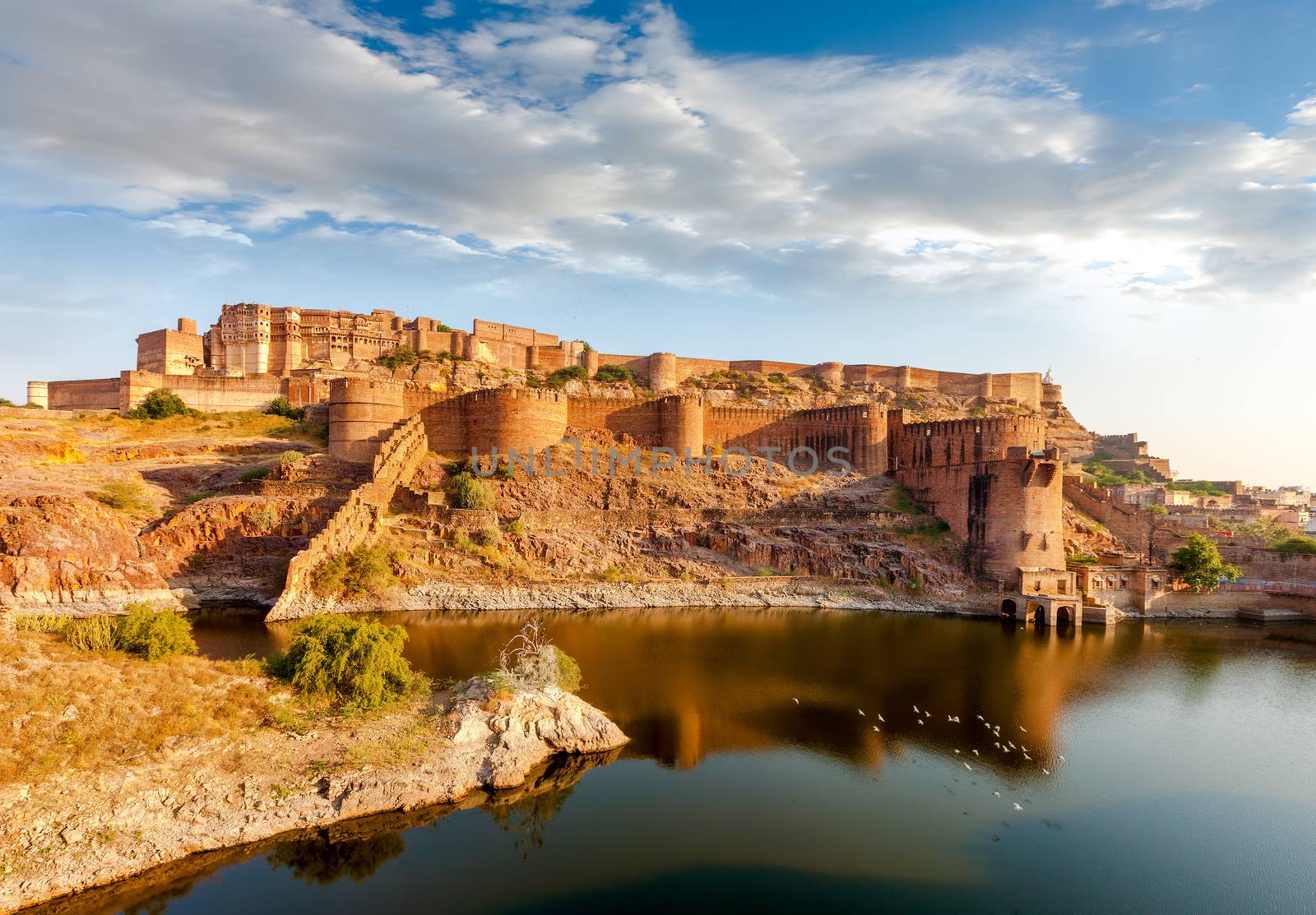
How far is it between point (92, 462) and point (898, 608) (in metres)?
29.9

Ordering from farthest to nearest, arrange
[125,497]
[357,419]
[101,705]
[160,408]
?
1. [160,408]
2. [357,419]
3. [125,497]
4. [101,705]

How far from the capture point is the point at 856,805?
11.3 m

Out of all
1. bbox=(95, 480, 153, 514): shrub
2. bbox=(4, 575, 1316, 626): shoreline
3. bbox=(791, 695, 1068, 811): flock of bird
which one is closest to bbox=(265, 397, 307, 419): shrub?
bbox=(95, 480, 153, 514): shrub

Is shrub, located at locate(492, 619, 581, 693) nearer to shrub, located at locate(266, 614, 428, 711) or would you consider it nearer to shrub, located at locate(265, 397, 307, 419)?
shrub, located at locate(266, 614, 428, 711)

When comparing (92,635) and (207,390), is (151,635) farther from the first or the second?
(207,390)

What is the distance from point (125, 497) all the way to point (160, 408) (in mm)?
11958

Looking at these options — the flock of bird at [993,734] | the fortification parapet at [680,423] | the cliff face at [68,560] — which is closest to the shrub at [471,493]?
the cliff face at [68,560]

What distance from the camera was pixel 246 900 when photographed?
849 cm

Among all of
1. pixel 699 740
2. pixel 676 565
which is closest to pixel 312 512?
pixel 676 565

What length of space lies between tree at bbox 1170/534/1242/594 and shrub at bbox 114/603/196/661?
1239 inches

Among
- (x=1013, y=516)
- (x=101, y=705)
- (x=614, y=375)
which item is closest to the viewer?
(x=101, y=705)

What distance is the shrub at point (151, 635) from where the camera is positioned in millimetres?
13000

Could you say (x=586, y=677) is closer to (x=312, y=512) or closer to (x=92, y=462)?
(x=312, y=512)

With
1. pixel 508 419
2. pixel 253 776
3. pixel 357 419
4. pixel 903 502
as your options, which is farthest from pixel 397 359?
pixel 253 776
